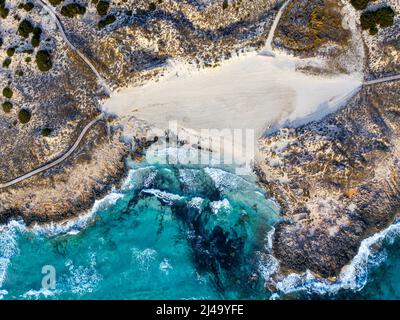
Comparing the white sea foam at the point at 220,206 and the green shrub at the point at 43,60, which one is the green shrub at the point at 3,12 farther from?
the white sea foam at the point at 220,206

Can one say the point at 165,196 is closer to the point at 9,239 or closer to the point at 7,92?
the point at 9,239

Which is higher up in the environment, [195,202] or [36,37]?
[36,37]

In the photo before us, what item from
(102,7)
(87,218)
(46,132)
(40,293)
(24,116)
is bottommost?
(40,293)

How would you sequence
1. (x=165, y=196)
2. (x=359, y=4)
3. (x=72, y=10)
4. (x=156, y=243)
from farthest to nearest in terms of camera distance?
(x=165, y=196) < (x=156, y=243) < (x=72, y=10) < (x=359, y=4)

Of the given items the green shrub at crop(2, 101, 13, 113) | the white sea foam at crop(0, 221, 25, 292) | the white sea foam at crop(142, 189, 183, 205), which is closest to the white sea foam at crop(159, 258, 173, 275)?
the white sea foam at crop(142, 189, 183, 205)

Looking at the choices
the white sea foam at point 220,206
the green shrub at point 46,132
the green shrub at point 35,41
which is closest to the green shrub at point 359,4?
the white sea foam at point 220,206

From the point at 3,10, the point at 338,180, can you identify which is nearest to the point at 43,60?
the point at 3,10

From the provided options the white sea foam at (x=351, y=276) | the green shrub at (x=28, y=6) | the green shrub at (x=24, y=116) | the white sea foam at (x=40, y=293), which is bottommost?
the white sea foam at (x=40, y=293)
